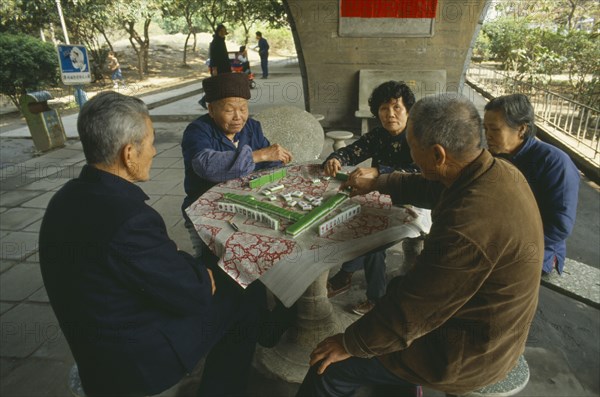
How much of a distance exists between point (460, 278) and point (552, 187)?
1466mm

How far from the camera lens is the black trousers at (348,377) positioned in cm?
160

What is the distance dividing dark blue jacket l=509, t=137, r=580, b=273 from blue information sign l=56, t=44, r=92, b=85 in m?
6.03

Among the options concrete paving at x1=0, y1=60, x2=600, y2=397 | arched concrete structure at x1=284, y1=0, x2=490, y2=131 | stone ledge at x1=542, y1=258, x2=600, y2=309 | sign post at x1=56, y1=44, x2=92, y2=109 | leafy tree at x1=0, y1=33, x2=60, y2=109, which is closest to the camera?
stone ledge at x1=542, y1=258, x2=600, y2=309

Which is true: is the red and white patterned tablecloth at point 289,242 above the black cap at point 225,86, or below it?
below

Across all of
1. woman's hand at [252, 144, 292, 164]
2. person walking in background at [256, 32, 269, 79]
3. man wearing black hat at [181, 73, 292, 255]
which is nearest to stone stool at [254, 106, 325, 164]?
man wearing black hat at [181, 73, 292, 255]

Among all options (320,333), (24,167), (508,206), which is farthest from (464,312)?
(24,167)

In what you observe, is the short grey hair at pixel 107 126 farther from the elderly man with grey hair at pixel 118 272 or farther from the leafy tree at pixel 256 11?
the leafy tree at pixel 256 11

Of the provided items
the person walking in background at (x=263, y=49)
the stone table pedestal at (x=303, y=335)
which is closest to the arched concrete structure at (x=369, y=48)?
the stone table pedestal at (x=303, y=335)

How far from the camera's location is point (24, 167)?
21.9ft

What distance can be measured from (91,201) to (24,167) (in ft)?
22.1

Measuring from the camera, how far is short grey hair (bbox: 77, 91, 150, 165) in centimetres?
147

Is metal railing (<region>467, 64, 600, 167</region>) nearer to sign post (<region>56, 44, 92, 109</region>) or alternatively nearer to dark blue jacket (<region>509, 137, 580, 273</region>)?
dark blue jacket (<region>509, 137, 580, 273</region>)

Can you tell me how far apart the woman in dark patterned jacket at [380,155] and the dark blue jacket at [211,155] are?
0.61 m

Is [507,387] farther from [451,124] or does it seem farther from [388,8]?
[388,8]
